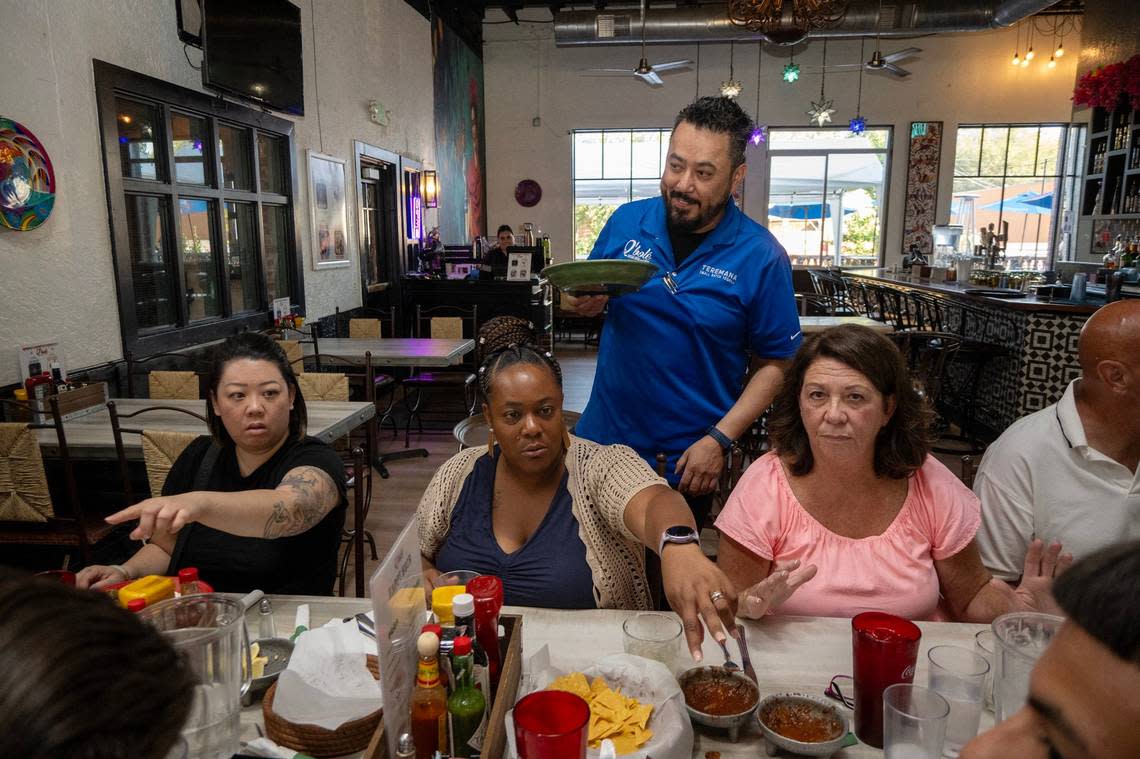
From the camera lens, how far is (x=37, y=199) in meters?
3.53

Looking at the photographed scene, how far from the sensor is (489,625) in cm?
110

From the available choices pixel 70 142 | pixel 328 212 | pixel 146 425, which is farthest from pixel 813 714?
pixel 328 212

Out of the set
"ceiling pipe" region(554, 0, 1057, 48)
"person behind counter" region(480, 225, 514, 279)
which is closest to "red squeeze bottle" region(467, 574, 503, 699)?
"person behind counter" region(480, 225, 514, 279)

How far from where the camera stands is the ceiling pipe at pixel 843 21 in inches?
352

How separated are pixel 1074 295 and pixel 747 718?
5.57 metres

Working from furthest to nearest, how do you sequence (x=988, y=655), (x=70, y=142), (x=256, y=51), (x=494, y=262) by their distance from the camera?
(x=494, y=262), (x=256, y=51), (x=70, y=142), (x=988, y=655)

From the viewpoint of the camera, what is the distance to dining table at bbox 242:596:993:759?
1.15 m

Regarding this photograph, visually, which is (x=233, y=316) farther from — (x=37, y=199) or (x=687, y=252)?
(x=687, y=252)

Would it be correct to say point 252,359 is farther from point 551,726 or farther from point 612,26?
point 612,26

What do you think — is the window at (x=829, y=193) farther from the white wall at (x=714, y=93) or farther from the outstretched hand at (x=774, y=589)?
the outstretched hand at (x=774, y=589)

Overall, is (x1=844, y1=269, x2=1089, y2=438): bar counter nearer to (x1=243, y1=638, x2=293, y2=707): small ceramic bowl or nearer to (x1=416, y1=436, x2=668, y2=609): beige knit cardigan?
(x1=416, y1=436, x2=668, y2=609): beige knit cardigan

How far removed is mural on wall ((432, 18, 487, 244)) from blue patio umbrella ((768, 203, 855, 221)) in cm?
501

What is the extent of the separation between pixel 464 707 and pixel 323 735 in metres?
0.25

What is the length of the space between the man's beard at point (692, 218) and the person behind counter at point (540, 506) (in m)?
0.60
